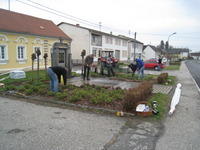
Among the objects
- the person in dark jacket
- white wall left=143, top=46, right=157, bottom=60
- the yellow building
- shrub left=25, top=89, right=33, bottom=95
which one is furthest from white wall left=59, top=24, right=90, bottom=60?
white wall left=143, top=46, right=157, bottom=60

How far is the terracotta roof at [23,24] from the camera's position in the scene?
54.2ft

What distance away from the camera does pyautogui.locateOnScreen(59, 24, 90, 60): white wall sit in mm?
30000

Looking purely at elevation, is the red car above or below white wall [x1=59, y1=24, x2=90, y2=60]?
below

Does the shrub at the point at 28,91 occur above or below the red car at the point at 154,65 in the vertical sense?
below

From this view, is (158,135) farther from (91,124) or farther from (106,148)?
(91,124)

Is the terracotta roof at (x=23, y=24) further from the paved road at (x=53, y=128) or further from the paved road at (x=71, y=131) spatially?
the paved road at (x=71, y=131)

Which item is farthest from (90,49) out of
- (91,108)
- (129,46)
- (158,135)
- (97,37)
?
(158,135)

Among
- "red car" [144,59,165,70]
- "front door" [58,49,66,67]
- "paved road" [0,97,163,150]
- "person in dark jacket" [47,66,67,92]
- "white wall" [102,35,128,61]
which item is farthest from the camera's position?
"white wall" [102,35,128,61]

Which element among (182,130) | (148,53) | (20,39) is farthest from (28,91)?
(148,53)

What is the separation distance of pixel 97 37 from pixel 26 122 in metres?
29.5

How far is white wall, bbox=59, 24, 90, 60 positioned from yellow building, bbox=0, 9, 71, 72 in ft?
28.5

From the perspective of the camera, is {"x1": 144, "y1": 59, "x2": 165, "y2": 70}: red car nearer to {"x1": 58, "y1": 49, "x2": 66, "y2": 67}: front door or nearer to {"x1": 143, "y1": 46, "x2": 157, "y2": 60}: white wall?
{"x1": 58, "y1": 49, "x2": 66, "y2": 67}: front door

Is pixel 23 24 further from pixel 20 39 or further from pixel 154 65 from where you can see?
pixel 154 65

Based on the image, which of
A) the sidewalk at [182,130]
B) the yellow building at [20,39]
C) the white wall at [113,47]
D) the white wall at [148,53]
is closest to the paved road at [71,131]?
the sidewalk at [182,130]
